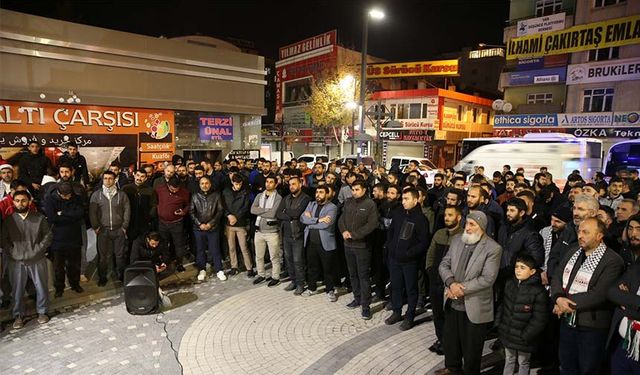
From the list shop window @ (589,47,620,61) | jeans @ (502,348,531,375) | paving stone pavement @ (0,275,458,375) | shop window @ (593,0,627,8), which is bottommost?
paving stone pavement @ (0,275,458,375)

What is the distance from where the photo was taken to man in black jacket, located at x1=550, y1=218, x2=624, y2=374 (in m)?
3.74

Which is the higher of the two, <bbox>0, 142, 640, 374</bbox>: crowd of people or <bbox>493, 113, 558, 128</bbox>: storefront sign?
<bbox>493, 113, 558, 128</bbox>: storefront sign

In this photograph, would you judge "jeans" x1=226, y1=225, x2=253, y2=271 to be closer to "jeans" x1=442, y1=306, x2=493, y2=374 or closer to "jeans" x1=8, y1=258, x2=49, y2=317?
"jeans" x1=8, y1=258, x2=49, y2=317

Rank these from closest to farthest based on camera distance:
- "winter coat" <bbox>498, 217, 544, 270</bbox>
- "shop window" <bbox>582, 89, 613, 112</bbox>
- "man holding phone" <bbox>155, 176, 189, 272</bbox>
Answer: "winter coat" <bbox>498, 217, 544, 270</bbox>, "man holding phone" <bbox>155, 176, 189, 272</bbox>, "shop window" <bbox>582, 89, 613, 112</bbox>

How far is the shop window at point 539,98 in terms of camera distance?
27016 millimetres

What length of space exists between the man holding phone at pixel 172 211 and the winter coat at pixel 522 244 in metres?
5.51

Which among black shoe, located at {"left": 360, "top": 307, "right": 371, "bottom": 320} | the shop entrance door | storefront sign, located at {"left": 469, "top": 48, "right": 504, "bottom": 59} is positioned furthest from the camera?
storefront sign, located at {"left": 469, "top": 48, "right": 504, "bottom": 59}

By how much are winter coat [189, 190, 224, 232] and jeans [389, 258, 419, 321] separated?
3.40 m

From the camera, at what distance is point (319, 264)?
7336mm

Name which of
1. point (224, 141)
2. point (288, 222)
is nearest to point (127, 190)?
point (288, 222)

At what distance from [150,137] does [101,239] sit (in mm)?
8145

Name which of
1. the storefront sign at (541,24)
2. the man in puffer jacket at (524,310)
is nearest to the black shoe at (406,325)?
the man in puffer jacket at (524,310)

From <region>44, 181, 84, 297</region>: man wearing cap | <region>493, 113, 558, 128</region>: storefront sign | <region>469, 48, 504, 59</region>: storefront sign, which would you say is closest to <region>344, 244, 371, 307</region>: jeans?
<region>44, 181, 84, 297</region>: man wearing cap

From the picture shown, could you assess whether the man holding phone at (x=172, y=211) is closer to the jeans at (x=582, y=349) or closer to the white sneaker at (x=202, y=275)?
the white sneaker at (x=202, y=275)
